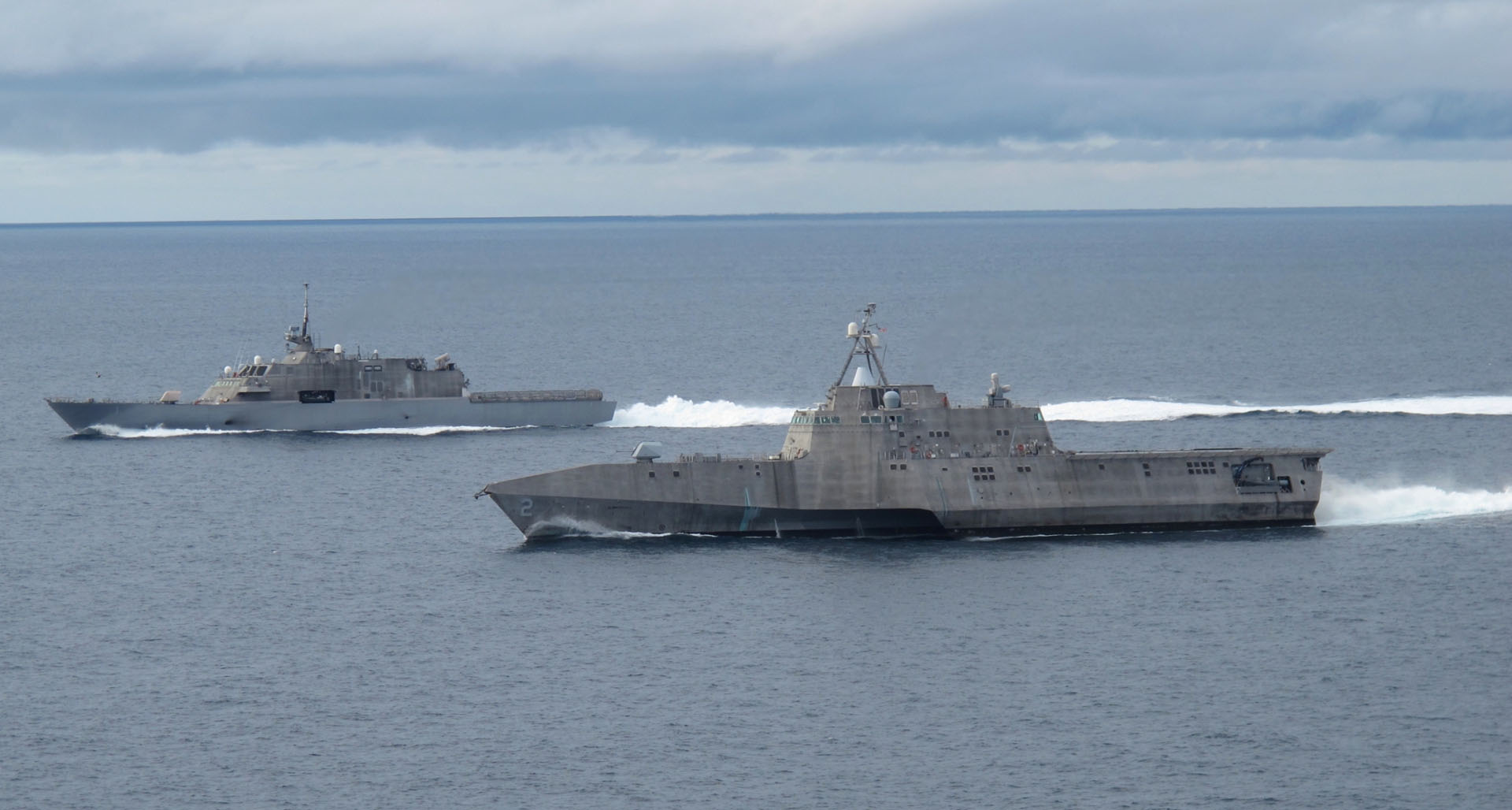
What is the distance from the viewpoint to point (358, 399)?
11694 centimetres

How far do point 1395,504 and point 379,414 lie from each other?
204ft

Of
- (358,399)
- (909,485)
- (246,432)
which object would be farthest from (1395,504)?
(246,432)

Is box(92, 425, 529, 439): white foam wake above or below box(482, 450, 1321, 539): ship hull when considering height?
above

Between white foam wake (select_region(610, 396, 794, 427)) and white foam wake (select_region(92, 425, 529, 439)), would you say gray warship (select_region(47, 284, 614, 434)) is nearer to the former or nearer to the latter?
white foam wake (select_region(92, 425, 529, 439))

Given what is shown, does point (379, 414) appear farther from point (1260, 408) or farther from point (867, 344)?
point (1260, 408)

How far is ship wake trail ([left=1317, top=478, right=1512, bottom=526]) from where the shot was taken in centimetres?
8181

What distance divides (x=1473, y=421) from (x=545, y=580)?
6173 cm

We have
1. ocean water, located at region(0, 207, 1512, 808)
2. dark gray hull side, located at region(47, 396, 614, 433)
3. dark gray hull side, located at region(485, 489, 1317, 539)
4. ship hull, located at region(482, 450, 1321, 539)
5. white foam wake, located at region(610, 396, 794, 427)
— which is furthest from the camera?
dark gray hull side, located at region(47, 396, 614, 433)

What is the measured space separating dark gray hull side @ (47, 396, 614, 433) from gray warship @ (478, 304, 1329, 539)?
38784 millimetres

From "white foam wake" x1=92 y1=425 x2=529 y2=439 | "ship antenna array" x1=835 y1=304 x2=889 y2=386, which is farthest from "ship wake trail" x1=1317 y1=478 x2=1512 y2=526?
"white foam wake" x1=92 y1=425 x2=529 y2=439

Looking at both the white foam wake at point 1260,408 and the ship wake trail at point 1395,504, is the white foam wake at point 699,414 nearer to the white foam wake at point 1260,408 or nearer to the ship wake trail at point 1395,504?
the white foam wake at point 1260,408

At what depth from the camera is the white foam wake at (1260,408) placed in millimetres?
110438

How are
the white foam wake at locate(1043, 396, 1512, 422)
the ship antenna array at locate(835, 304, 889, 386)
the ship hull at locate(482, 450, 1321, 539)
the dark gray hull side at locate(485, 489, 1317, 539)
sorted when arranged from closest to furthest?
1. the ship hull at locate(482, 450, 1321, 539)
2. the dark gray hull side at locate(485, 489, 1317, 539)
3. the ship antenna array at locate(835, 304, 889, 386)
4. the white foam wake at locate(1043, 396, 1512, 422)

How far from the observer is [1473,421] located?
107250 mm
